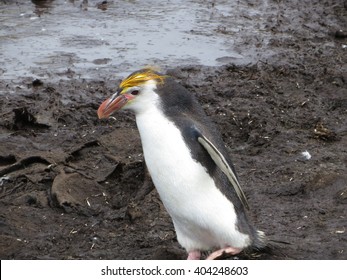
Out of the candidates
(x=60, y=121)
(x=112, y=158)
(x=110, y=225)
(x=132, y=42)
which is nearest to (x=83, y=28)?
(x=132, y=42)

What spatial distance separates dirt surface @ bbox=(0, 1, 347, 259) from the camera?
210 inches

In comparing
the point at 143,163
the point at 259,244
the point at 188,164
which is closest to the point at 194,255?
the point at 259,244

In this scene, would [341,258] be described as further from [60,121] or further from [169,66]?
[169,66]

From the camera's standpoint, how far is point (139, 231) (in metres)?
5.46

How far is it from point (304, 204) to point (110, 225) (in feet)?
3.81

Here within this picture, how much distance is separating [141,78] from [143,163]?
4.19 ft

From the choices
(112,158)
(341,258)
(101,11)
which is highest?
(341,258)

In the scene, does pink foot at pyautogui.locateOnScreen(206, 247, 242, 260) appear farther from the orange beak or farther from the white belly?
the orange beak

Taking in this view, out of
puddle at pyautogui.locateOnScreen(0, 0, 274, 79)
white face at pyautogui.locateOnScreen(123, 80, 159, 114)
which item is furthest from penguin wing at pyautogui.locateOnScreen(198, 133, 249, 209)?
puddle at pyautogui.locateOnScreen(0, 0, 274, 79)

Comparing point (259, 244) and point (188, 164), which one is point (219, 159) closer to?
point (188, 164)

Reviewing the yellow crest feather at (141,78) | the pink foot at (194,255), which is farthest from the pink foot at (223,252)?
the yellow crest feather at (141,78)

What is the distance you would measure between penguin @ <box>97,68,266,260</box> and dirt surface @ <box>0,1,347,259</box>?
0.66 feet

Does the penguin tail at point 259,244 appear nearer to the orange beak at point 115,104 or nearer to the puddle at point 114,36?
the orange beak at point 115,104

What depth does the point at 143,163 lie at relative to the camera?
19.9ft
